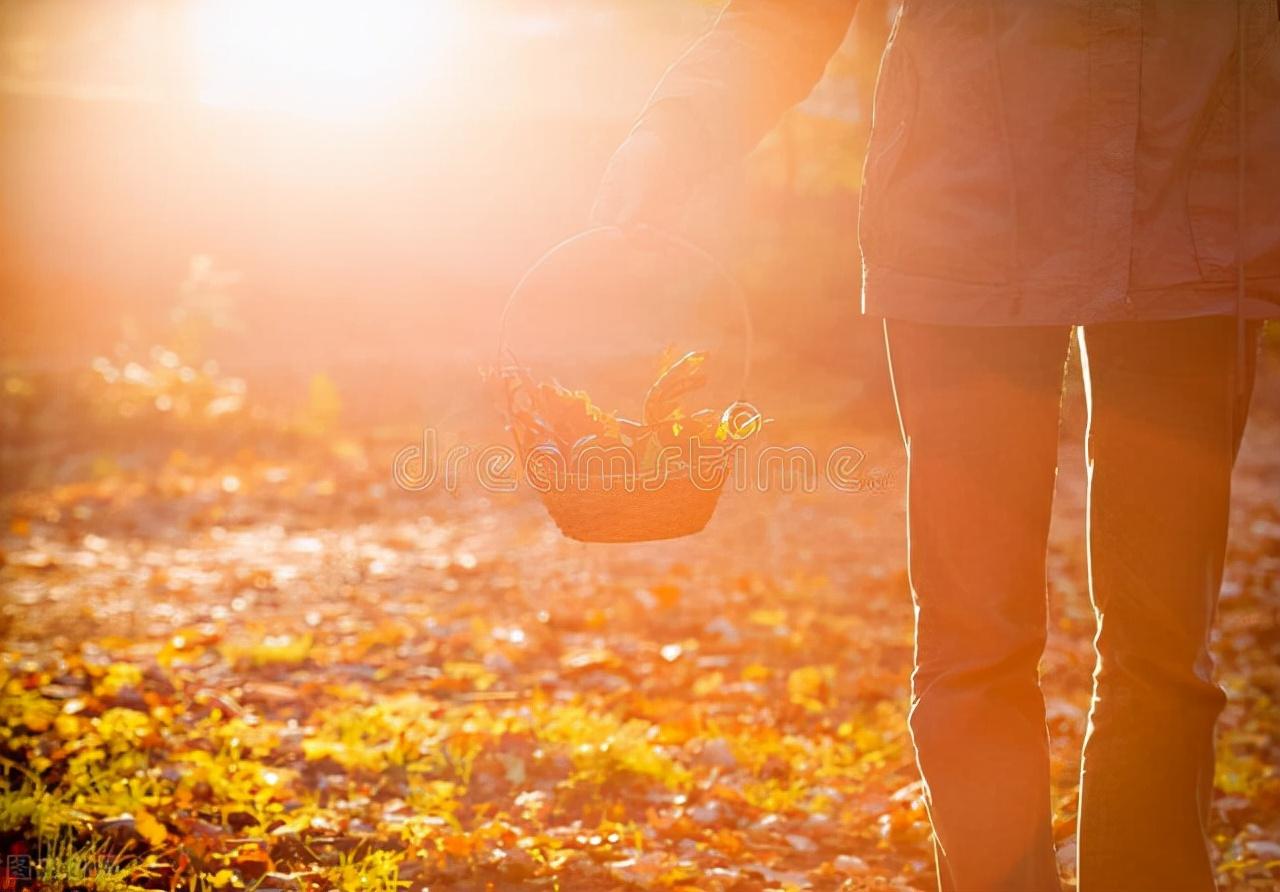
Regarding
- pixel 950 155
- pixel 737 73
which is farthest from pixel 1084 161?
pixel 737 73

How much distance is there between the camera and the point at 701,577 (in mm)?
5629

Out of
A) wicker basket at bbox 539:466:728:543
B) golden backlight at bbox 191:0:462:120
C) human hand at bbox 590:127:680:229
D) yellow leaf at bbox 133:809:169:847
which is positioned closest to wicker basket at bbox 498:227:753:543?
wicker basket at bbox 539:466:728:543

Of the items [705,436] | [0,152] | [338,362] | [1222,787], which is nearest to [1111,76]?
[705,436]

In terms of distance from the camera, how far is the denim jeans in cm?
182

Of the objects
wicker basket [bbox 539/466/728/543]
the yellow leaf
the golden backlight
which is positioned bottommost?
the yellow leaf

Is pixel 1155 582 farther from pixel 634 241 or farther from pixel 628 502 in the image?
pixel 634 241

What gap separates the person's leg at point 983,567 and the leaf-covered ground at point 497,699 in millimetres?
949

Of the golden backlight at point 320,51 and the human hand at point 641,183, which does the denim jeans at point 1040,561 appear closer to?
the human hand at point 641,183

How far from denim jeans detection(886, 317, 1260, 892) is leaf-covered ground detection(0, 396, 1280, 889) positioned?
92 cm

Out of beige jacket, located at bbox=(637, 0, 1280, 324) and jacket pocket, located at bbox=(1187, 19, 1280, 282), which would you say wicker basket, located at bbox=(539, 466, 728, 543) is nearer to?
beige jacket, located at bbox=(637, 0, 1280, 324)

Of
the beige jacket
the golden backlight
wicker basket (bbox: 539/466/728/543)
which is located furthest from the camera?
the golden backlight

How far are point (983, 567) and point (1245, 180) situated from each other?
67cm

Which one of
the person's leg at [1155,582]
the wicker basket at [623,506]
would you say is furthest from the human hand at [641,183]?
the person's leg at [1155,582]

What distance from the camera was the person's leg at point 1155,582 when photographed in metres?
1.87
